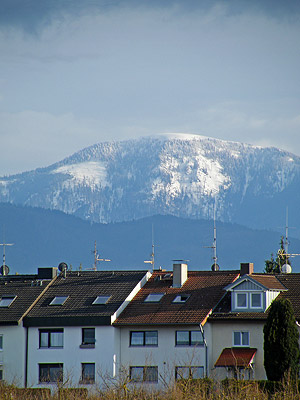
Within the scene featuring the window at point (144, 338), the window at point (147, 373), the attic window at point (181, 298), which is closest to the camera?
the window at point (147, 373)

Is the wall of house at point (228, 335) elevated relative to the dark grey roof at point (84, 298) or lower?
lower

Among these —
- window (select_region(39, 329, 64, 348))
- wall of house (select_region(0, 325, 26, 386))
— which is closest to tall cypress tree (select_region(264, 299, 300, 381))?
window (select_region(39, 329, 64, 348))

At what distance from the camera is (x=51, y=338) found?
3123 inches

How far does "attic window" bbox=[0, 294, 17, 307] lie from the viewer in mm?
82125

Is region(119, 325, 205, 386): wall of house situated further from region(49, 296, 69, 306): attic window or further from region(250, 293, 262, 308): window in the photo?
region(49, 296, 69, 306): attic window

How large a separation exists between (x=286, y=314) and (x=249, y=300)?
302 inches

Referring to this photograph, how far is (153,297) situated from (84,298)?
16.9ft

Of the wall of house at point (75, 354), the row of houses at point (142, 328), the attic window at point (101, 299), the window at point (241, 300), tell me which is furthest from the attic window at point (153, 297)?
the window at point (241, 300)

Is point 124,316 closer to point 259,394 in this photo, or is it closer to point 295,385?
point 295,385

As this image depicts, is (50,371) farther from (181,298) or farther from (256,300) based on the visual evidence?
(256,300)

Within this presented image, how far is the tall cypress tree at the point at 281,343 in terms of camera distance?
68.1 m

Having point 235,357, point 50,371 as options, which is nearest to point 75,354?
point 50,371

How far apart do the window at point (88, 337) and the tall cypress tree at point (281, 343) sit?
14373mm

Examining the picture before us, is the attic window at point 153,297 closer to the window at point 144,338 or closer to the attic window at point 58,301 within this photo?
the window at point 144,338
